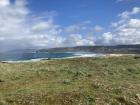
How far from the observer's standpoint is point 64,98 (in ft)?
81.6

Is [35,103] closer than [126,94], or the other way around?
[35,103]

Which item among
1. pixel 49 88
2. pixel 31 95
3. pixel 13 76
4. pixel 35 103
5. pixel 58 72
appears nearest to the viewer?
pixel 35 103

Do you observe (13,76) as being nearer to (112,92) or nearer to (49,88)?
(49,88)

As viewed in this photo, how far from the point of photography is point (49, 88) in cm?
2869

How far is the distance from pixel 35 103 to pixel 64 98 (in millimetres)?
2242

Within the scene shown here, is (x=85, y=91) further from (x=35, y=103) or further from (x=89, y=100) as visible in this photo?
(x=35, y=103)

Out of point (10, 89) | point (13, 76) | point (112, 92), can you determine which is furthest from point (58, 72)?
point (112, 92)

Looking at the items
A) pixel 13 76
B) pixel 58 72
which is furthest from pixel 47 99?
pixel 58 72

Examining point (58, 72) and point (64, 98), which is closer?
point (64, 98)

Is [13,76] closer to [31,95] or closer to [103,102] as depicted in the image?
[31,95]

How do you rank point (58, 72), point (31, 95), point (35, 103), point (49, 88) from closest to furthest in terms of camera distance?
1. point (35, 103)
2. point (31, 95)
3. point (49, 88)
4. point (58, 72)

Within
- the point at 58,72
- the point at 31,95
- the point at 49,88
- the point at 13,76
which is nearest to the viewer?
the point at 31,95

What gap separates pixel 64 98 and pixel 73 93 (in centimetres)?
118

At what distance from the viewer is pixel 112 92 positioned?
2694 cm
